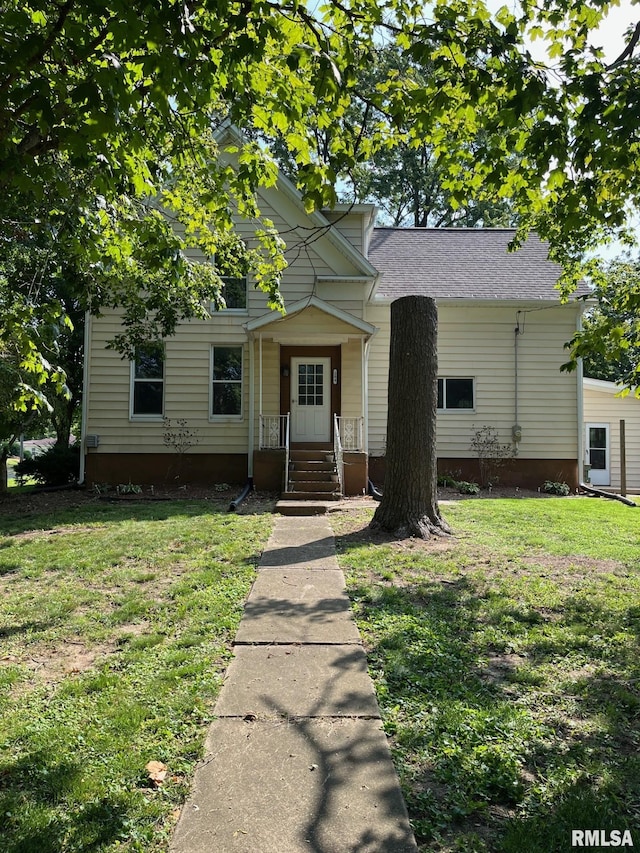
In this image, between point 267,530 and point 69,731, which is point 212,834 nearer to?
point 69,731

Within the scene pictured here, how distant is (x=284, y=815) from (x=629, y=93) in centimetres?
408

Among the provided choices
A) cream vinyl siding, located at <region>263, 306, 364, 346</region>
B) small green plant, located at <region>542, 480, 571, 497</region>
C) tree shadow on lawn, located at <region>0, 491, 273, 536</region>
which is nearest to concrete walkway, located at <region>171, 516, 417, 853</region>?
tree shadow on lawn, located at <region>0, 491, 273, 536</region>

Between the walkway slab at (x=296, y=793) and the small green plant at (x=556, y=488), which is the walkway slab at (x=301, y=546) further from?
the small green plant at (x=556, y=488)

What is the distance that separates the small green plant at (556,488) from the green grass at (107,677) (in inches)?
378

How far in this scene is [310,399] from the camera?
13.7 metres

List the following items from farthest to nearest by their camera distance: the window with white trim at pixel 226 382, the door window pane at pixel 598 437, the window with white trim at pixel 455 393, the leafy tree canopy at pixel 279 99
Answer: the door window pane at pixel 598 437
the window with white trim at pixel 455 393
the window with white trim at pixel 226 382
the leafy tree canopy at pixel 279 99

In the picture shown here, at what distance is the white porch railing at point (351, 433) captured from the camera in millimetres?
12806

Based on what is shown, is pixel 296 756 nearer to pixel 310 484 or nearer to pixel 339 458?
pixel 310 484

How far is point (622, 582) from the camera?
5551mm

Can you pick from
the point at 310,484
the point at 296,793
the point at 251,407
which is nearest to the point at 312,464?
the point at 310,484

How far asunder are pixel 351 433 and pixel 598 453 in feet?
36.3

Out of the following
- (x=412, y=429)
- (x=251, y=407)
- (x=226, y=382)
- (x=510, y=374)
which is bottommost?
(x=412, y=429)

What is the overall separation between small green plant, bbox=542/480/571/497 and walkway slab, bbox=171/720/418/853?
491 inches

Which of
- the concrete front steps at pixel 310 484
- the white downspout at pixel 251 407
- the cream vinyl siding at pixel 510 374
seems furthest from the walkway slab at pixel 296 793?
the cream vinyl siding at pixel 510 374
